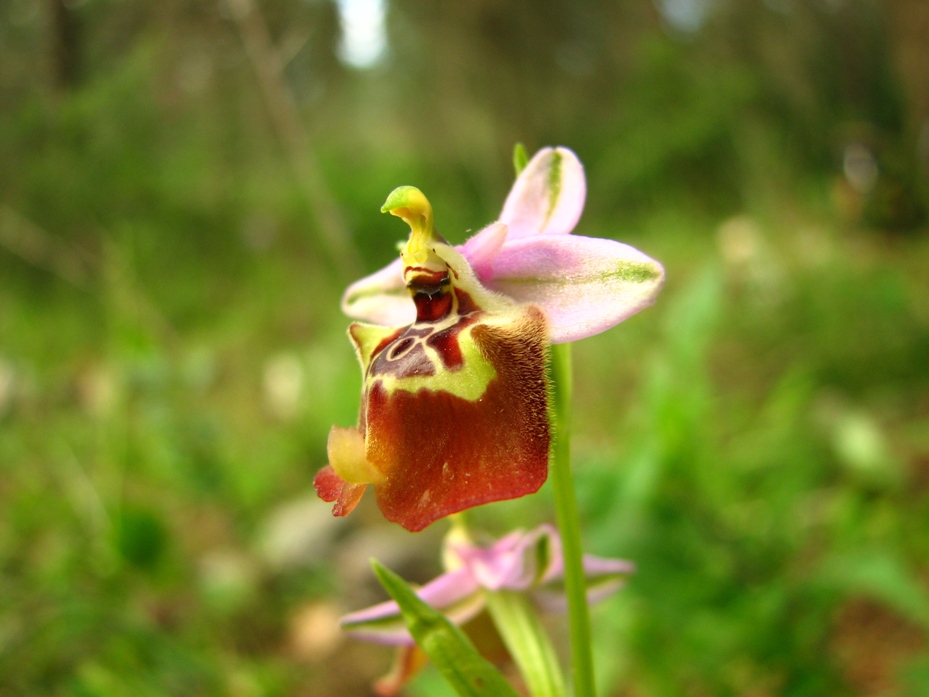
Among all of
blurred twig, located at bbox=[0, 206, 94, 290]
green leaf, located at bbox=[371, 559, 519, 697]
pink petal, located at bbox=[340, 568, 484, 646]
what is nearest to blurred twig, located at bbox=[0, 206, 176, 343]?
blurred twig, located at bbox=[0, 206, 94, 290]

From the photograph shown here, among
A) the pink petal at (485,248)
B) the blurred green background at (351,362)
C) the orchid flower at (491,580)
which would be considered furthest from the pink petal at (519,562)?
the blurred green background at (351,362)

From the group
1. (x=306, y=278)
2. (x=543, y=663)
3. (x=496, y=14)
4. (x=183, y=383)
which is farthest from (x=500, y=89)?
(x=543, y=663)

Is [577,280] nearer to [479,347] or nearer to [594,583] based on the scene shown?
[479,347]

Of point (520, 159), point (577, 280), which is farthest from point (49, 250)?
point (577, 280)

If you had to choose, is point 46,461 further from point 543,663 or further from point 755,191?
point 755,191

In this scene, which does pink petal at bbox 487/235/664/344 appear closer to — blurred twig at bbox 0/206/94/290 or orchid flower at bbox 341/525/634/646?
orchid flower at bbox 341/525/634/646

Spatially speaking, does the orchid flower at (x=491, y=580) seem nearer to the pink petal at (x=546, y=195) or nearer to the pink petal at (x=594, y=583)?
the pink petal at (x=594, y=583)
